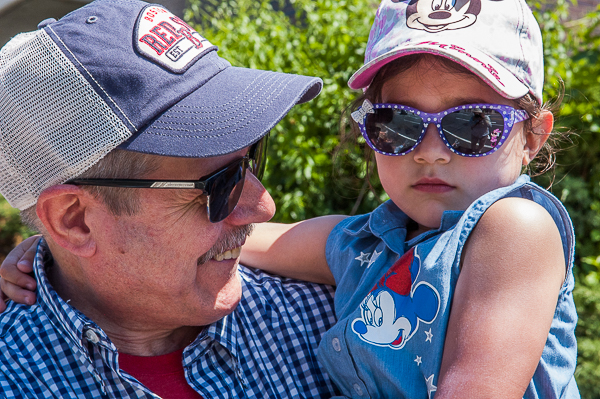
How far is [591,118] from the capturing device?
146 inches

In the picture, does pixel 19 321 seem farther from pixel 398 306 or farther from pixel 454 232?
pixel 454 232

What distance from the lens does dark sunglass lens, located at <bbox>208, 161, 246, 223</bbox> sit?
1835 millimetres

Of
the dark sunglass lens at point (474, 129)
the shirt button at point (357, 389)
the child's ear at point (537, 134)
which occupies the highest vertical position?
the dark sunglass lens at point (474, 129)

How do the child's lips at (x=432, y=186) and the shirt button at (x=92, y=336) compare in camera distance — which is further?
the child's lips at (x=432, y=186)

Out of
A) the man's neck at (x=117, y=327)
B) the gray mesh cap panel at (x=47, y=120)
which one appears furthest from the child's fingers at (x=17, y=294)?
the gray mesh cap panel at (x=47, y=120)

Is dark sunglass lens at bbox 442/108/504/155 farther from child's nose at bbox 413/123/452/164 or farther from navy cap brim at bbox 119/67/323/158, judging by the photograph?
navy cap brim at bbox 119/67/323/158

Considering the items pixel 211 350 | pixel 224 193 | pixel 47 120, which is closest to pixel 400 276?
pixel 224 193

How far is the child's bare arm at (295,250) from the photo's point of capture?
231 centimetres

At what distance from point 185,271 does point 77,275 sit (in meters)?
0.39

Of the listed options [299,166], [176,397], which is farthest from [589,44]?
[176,397]

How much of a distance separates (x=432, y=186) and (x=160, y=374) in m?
1.13

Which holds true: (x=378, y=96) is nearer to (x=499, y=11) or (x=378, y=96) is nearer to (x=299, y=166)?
(x=499, y=11)

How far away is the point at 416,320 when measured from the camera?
1.66m

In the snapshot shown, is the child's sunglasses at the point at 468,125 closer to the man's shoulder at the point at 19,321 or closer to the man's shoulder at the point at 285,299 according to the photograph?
the man's shoulder at the point at 285,299
